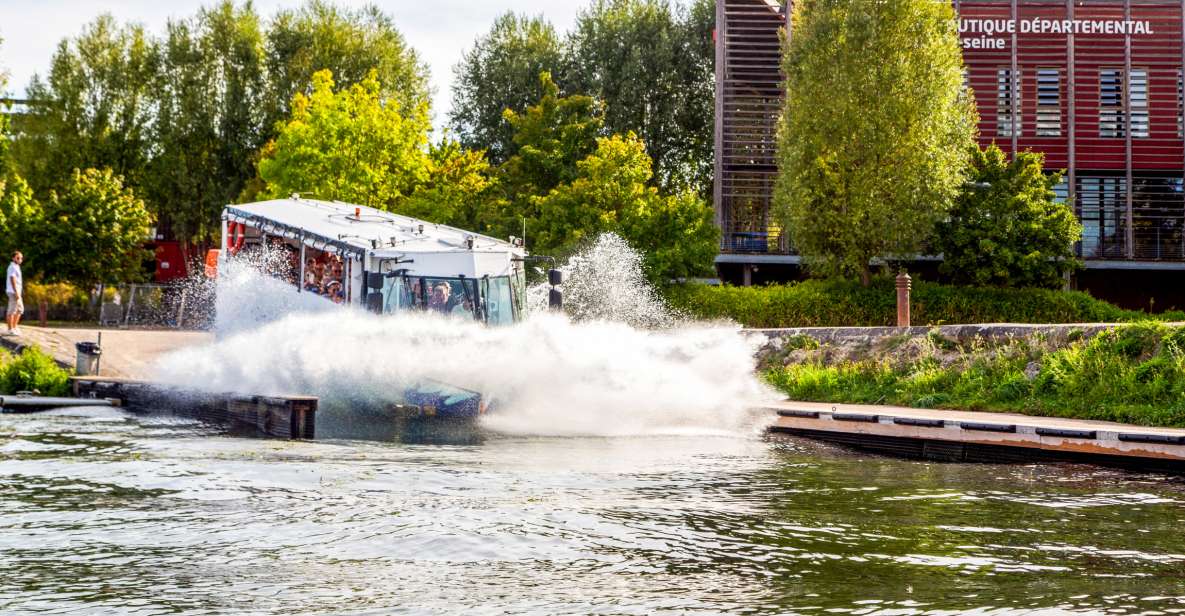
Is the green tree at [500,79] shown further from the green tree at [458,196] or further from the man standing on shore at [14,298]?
the man standing on shore at [14,298]

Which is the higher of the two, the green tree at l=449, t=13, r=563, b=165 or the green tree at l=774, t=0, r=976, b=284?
the green tree at l=449, t=13, r=563, b=165

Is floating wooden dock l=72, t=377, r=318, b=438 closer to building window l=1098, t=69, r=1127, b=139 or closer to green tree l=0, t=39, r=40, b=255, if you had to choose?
green tree l=0, t=39, r=40, b=255

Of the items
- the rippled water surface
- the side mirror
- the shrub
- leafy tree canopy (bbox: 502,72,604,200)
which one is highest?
leafy tree canopy (bbox: 502,72,604,200)

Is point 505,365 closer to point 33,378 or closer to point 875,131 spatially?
point 33,378

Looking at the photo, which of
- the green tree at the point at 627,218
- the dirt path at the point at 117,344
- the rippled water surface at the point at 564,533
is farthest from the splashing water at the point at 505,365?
the green tree at the point at 627,218

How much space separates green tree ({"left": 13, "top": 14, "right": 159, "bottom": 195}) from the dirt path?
97.2 ft

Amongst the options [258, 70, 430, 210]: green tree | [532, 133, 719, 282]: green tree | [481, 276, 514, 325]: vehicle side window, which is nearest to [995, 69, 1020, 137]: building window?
[532, 133, 719, 282]: green tree

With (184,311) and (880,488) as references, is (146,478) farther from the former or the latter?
(184,311)

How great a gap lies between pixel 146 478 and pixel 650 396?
10.2m

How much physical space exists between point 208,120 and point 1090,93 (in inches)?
1543

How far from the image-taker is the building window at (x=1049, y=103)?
48.6 metres

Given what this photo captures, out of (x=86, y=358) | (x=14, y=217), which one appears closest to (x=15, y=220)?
(x=14, y=217)

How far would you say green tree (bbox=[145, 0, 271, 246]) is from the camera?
63906 mm

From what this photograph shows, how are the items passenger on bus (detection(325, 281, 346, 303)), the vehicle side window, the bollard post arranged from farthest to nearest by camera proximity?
the bollard post, passenger on bus (detection(325, 281, 346, 303)), the vehicle side window
